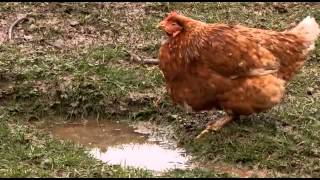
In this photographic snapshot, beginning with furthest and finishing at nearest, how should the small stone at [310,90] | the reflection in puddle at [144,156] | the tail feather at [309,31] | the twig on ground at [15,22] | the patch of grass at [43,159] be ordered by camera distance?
the twig on ground at [15,22] < the small stone at [310,90] < the tail feather at [309,31] < the reflection in puddle at [144,156] < the patch of grass at [43,159]

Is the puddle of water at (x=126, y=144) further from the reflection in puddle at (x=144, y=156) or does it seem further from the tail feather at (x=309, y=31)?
the tail feather at (x=309, y=31)

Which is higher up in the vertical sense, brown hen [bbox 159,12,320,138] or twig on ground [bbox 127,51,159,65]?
brown hen [bbox 159,12,320,138]

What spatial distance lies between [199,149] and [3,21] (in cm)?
416

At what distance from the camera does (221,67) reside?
6422 mm

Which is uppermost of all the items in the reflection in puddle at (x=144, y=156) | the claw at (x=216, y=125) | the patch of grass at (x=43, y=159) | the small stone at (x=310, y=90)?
the small stone at (x=310, y=90)

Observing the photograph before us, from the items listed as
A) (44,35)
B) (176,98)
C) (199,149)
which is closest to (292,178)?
(199,149)

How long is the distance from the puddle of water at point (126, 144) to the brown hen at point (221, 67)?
0.46 m

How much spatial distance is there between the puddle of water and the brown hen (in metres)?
0.46

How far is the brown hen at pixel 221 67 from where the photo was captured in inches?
254

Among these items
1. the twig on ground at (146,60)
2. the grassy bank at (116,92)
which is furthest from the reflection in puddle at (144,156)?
the twig on ground at (146,60)

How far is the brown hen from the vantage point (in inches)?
254

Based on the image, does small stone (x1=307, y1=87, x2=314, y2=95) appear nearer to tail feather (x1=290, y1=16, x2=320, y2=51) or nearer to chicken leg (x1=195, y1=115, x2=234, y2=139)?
tail feather (x1=290, y1=16, x2=320, y2=51)

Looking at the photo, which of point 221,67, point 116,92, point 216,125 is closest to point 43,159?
point 116,92

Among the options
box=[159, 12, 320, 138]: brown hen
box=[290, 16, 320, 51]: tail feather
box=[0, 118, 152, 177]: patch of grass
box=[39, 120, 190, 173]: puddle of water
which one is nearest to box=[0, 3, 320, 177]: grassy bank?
box=[0, 118, 152, 177]: patch of grass
